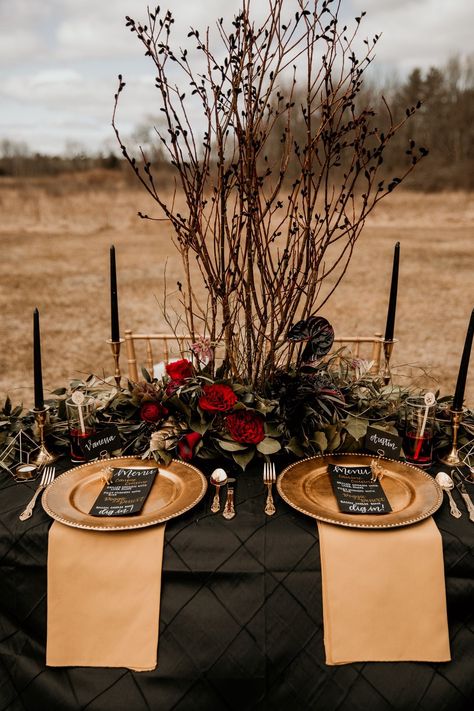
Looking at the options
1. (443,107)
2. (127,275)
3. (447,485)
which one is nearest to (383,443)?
(447,485)

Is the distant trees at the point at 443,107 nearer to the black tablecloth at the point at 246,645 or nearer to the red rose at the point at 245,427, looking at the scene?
the red rose at the point at 245,427

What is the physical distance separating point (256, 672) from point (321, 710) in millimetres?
133

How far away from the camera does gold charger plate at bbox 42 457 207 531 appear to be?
94 cm

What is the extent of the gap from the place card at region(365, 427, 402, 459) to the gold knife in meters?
0.13

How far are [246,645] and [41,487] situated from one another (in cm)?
54

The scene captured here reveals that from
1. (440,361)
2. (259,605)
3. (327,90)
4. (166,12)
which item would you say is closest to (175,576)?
(259,605)

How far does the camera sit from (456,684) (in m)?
0.88

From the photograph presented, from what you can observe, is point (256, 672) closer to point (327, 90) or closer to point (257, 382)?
point (257, 382)

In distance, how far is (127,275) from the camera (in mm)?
7688

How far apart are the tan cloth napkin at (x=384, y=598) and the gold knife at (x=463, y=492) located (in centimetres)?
12

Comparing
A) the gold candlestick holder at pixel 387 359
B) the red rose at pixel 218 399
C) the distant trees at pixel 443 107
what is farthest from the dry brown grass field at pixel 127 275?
the distant trees at pixel 443 107

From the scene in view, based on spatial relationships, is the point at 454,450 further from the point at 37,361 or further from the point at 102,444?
the point at 37,361

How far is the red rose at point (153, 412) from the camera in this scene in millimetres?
1183

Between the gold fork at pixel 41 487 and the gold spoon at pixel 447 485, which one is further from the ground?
the gold spoon at pixel 447 485
